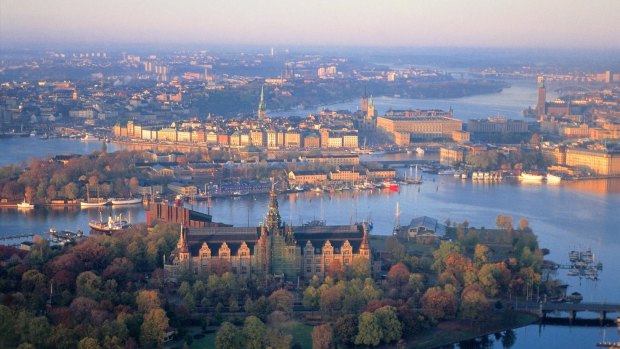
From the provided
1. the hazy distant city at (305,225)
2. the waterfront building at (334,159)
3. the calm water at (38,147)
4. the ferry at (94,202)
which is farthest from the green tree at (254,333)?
the calm water at (38,147)

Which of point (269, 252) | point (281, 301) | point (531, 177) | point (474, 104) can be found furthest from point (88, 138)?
point (281, 301)

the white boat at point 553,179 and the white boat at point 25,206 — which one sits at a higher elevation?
the white boat at point 553,179

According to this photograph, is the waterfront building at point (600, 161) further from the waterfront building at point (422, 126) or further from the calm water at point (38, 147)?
the calm water at point (38, 147)

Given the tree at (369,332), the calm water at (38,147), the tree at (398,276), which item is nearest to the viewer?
the tree at (369,332)

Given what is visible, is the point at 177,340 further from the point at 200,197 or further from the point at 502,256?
the point at 200,197

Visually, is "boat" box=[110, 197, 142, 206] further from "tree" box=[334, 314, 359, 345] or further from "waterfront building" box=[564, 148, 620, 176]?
"waterfront building" box=[564, 148, 620, 176]

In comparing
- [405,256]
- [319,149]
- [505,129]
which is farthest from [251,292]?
[505,129]
